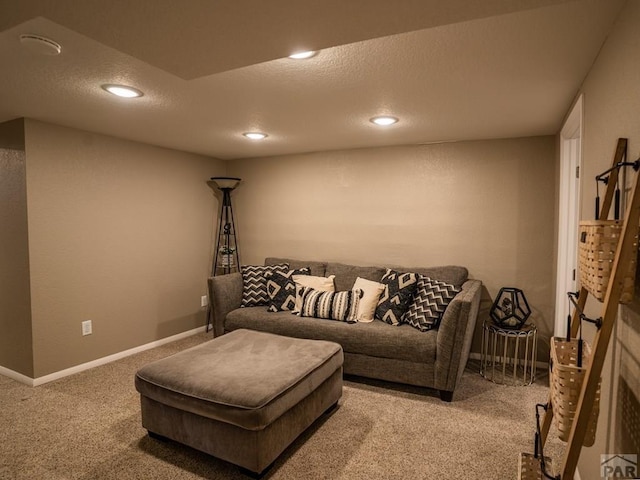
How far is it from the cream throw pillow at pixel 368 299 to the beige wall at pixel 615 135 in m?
1.86

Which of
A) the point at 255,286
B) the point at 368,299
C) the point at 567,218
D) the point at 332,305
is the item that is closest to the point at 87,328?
the point at 255,286

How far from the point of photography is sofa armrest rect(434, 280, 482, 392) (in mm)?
2787

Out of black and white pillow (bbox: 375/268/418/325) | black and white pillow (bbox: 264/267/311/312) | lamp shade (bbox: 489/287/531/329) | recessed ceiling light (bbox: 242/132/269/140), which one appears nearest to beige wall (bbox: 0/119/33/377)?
recessed ceiling light (bbox: 242/132/269/140)

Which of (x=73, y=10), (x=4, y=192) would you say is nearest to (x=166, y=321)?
(x=4, y=192)

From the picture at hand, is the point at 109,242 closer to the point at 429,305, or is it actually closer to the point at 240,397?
the point at 240,397

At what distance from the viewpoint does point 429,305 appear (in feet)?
10.5

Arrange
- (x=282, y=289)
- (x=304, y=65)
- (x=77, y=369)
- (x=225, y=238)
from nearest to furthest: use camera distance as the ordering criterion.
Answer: (x=304, y=65) → (x=77, y=369) → (x=282, y=289) → (x=225, y=238)

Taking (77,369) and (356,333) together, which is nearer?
(356,333)

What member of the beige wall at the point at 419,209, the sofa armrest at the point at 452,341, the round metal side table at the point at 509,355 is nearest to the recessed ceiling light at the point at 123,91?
the beige wall at the point at 419,209

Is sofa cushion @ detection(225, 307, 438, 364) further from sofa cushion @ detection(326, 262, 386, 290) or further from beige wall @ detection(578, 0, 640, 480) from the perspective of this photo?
beige wall @ detection(578, 0, 640, 480)

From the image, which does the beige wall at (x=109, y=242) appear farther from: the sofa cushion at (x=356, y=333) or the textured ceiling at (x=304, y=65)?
the sofa cushion at (x=356, y=333)

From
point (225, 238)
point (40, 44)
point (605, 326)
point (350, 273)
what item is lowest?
point (350, 273)

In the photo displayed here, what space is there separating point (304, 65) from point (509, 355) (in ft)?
10.5

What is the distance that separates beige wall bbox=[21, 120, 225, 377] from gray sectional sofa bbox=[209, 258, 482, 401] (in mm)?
828
